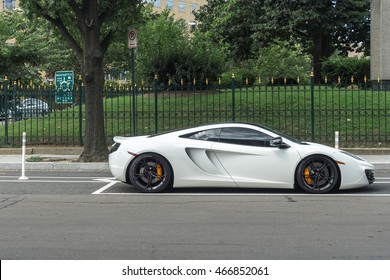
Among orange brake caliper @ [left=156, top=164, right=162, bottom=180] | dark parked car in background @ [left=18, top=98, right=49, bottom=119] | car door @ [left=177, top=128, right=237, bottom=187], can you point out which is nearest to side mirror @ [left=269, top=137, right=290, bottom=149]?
car door @ [left=177, top=128, right=237, bottom=187]

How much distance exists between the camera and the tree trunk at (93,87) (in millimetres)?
13523

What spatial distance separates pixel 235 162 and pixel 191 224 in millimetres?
2465

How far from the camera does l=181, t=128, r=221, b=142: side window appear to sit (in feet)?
29.8

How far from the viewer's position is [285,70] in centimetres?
4075

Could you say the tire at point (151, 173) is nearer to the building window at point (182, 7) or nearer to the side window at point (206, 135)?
the side window at point (206, 135)

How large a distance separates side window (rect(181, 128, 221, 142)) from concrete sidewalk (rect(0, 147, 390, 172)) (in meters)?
4.57

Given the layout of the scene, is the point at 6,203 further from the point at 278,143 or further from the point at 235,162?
the point at 278,143

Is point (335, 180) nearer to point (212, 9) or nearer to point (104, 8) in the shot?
point (104, 8)

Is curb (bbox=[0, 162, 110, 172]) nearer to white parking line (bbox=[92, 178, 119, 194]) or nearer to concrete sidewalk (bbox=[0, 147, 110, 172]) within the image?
concrete sidewalk (bbox=[0, 147, 110, 172])

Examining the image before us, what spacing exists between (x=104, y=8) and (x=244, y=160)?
7.53 metres

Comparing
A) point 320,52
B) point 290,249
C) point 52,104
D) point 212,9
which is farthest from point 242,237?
point 212,9

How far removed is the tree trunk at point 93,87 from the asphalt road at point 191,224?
377cm

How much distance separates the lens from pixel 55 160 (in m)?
14.3

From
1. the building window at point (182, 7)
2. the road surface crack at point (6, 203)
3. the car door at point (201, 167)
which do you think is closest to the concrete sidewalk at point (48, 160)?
the road surface crack at point (6, 203)
